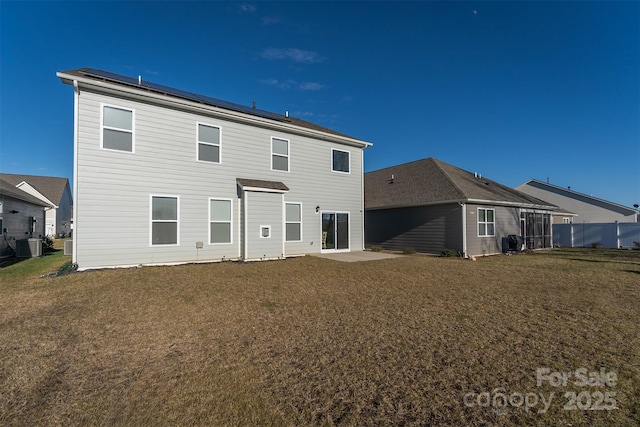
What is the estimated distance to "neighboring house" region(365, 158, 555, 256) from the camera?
15.0m

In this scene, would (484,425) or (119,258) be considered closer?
(484,425)

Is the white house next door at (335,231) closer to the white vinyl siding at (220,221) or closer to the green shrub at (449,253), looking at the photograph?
the white vinyl siding at (220,221)

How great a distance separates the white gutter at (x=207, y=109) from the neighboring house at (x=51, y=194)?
29.6 meters

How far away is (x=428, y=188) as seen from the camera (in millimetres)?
16906

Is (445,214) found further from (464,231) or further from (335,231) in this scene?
(335,231)

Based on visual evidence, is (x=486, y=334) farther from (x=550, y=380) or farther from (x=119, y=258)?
(x=119, y=258)

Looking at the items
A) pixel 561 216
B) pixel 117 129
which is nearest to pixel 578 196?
pixel 561 216

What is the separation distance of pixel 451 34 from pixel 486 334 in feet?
46.8

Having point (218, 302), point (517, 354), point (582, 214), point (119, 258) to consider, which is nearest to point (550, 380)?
point (517, 354)

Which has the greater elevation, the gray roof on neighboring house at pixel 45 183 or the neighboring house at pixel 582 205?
the gray roof on neighboring house at pixel 45 183

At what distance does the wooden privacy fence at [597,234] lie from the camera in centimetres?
2050

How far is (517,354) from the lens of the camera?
364cm

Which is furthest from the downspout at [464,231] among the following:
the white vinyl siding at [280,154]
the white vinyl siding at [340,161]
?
the white vinyl siding at [280,154]

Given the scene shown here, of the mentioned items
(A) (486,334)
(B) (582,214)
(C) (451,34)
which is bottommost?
(A) (486,334)
